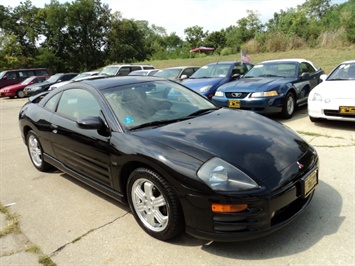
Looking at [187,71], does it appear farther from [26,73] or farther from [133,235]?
[26,73]

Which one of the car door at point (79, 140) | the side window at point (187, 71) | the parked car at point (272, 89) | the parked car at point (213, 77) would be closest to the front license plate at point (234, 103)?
the parked car at point (272, 89)

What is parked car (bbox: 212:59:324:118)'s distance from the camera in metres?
6.52

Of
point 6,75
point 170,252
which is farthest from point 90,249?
point 6,75

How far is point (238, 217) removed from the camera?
2197 mm

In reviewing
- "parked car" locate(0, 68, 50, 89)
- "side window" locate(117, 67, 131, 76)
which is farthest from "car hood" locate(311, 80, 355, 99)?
"parked car" locate(0, 68, 50, 89)

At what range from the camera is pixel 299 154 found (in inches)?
105

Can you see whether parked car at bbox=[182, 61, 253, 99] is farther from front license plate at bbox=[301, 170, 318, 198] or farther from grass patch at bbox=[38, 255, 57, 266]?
grass patch at bbox=[38, 255, 57, 266]

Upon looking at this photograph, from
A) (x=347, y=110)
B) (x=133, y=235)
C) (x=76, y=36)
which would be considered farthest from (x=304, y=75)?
(x=76, y=36)

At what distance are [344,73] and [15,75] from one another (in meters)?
21.8

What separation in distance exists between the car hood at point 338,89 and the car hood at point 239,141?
3.02m

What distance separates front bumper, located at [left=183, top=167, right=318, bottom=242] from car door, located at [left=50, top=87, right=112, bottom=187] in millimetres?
1111

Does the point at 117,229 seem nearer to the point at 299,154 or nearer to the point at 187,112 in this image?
the point at 187,112

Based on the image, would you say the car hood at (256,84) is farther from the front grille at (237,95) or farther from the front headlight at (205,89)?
the front headlight at (205,89)

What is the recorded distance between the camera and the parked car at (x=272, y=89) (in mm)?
6520
